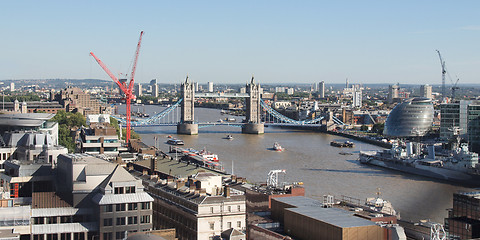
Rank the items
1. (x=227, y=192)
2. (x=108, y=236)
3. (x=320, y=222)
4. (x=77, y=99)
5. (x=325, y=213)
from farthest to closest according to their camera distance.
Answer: (x=77, y=99) < (x=227, y=192) < (x=108, y=236) < (x=325, y=213) < (x=320, y=222)

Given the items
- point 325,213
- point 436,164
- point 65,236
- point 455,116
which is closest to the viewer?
point 325,213

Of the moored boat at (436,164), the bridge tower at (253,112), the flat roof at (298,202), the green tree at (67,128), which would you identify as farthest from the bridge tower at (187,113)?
the flat roof at (298,202)

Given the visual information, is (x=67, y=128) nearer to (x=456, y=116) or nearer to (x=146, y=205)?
(x=146, y=205)

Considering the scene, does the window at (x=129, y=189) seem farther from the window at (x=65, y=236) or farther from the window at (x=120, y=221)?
the window at (x=65, y=236)

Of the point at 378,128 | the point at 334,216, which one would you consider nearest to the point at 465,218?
the point at 334,216

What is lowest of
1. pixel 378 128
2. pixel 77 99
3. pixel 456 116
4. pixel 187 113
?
pixel 378 128

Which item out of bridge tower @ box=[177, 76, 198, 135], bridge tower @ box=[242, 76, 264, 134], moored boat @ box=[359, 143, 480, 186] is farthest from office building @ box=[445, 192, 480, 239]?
bridge tower @ box=[242, 76, 264, 134]

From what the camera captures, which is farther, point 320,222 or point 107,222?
point 107,222
